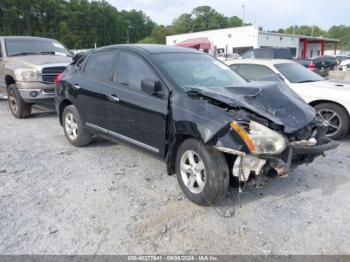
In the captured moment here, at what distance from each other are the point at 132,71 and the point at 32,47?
557cm

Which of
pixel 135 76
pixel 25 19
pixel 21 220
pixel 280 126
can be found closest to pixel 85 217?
pixel 21 220

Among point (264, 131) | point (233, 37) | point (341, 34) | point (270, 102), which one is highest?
point (341, 34)

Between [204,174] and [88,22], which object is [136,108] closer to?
[204,174]

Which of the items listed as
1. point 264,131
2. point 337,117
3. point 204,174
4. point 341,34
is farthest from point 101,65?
point 341,34

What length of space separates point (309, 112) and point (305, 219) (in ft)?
4.09

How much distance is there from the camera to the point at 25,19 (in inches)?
2625

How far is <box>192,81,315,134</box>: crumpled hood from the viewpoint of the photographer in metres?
3.28

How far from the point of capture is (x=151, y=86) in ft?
12.1

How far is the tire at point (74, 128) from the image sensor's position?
5.28 metres

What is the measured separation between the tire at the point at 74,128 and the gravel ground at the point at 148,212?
0.45 metres

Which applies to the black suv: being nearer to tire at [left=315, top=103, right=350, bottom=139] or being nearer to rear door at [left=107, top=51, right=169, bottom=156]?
rear door at [left=107, top=51, right=169, bottom=156]

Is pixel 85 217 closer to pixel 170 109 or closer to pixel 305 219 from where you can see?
pixel 170 109

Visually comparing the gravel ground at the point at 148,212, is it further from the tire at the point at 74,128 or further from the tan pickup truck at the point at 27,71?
the tan pickup truck at the point at 27,71

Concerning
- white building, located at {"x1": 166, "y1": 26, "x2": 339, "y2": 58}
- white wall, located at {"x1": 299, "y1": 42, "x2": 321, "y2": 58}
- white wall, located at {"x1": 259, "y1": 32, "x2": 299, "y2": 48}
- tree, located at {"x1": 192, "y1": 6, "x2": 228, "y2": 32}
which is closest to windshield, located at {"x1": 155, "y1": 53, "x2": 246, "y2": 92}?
white building, located at {"x1": 166, "y1": 26, "x2": 339, "y2": 58}
